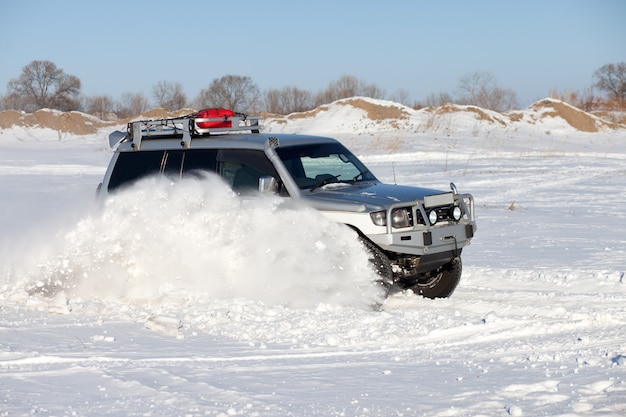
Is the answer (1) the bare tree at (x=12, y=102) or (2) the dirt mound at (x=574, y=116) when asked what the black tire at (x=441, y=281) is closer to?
(2) the dirt mound at (x=574, y=116)

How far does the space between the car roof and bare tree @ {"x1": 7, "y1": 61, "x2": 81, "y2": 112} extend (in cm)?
6582

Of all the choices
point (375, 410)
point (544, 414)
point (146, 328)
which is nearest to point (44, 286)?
point (146, 328)

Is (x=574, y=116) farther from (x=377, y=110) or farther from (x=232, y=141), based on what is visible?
(x=232, y=141)

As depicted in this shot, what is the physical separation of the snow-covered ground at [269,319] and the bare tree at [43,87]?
63.7 meters

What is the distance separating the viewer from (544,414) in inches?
195

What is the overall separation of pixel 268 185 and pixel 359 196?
905 millimetres

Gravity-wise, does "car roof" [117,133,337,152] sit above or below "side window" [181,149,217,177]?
above

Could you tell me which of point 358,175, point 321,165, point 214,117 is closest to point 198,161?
point 214,117

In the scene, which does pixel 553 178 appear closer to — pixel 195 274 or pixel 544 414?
pixel 195 274

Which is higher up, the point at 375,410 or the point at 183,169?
the point at 183,169

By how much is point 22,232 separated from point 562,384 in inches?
272

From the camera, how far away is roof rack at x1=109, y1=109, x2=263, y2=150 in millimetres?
9531

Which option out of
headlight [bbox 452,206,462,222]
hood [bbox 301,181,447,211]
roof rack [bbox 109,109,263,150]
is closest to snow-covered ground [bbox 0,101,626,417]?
hood [bbox 301,181,447,211]

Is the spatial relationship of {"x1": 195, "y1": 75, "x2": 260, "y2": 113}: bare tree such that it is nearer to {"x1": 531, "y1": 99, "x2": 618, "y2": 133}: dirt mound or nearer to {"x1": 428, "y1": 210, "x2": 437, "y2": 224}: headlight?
{"x1": 531, "y1": 99, "x2": 618, "y2": 133}: dirt mound
